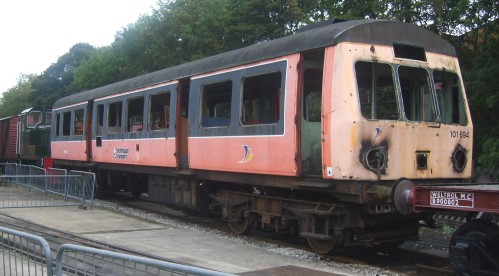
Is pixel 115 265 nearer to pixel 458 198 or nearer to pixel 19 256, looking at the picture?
pixel 19 256

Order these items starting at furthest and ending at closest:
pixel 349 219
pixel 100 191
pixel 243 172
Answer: pixel 100 191 < pixel 243 172 < pixel 349 219

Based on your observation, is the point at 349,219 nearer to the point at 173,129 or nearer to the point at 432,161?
the point at 432,161

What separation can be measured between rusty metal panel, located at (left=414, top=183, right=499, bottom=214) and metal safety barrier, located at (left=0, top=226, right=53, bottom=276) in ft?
13.8

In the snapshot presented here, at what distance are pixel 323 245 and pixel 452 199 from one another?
8.71ft

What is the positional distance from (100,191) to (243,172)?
9.66 m

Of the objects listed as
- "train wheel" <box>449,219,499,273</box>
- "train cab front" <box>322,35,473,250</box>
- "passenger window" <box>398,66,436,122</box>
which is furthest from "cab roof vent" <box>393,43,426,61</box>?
"train wheel" <box>449,219,499,273</box>

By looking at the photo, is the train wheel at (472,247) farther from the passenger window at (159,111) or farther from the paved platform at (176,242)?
the passenger window at (159,111)

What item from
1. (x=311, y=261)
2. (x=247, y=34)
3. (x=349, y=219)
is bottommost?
(x=311, y=261)

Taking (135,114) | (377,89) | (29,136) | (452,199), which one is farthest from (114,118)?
(29,136)

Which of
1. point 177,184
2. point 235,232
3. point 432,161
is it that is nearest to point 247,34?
point 177,184

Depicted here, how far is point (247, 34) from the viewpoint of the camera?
2795cm

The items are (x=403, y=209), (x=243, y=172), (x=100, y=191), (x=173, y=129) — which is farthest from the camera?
(x=100, y=191)

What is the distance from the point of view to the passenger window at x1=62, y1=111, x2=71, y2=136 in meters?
17.2

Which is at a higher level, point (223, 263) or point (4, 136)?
point (4, 136)
